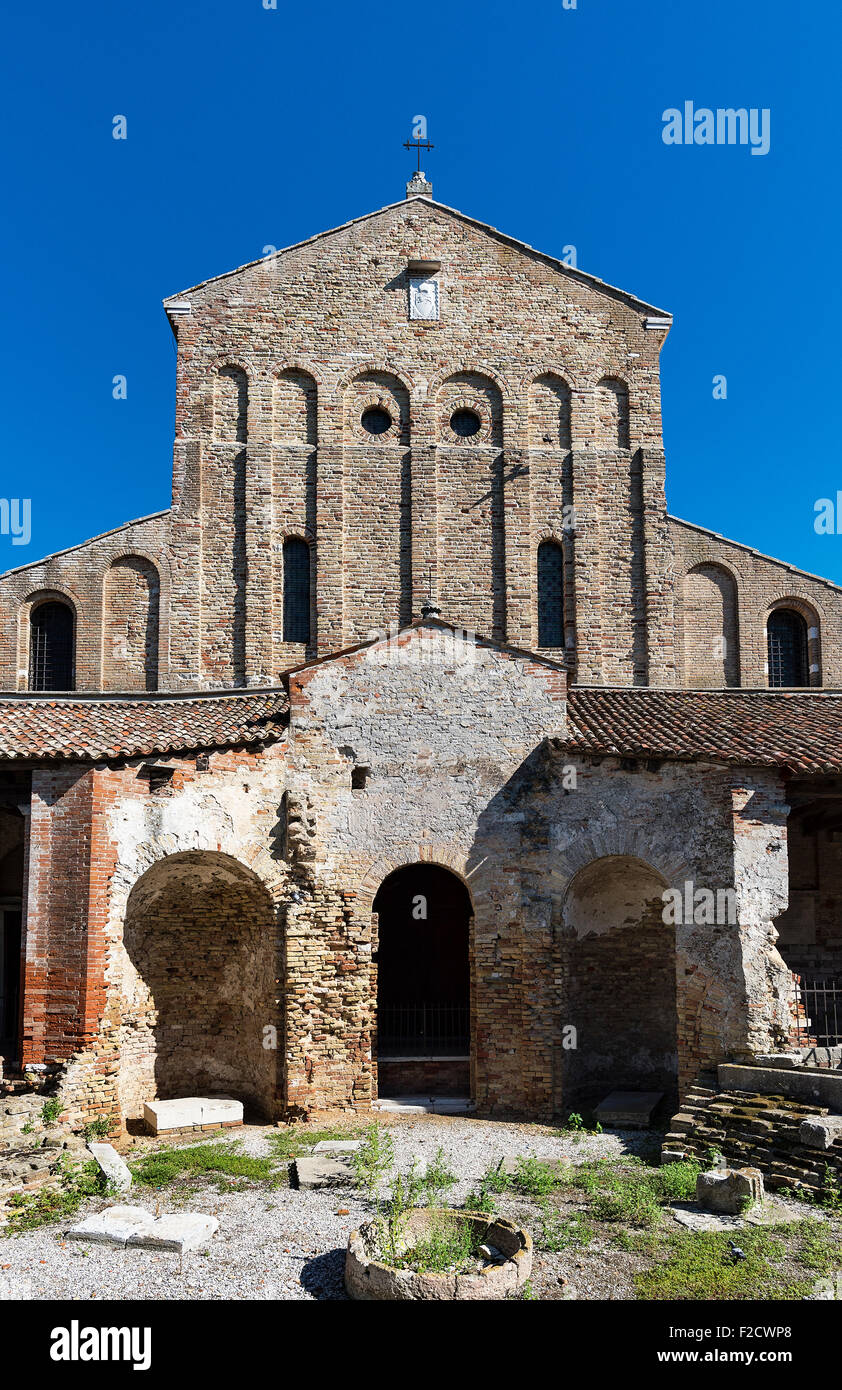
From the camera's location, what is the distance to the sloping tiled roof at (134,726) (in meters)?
14.4

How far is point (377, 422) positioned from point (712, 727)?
989cm

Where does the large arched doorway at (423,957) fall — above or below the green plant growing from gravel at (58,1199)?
above

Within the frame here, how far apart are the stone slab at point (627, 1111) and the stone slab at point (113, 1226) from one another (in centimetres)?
672

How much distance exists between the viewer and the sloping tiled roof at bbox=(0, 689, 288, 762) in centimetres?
1445

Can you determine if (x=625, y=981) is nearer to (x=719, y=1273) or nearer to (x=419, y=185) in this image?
(x=719, y=1273)

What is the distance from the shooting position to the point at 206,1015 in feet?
53.5

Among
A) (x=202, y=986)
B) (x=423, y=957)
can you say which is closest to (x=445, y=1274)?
(x=202, y=986)

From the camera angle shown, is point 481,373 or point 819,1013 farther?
point 481,373

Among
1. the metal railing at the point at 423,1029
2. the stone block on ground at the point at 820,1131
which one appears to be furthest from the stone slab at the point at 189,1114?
the stone block on ground at the point at 820,1131

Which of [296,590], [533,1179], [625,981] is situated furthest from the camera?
[296,590]

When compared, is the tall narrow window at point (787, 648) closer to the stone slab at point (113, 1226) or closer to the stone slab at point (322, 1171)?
the stone slab at point (322, 1171)

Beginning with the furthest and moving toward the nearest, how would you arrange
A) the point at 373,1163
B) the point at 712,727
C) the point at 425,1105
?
the point at 712,727 → the point at 425,1105 → the point at 373,1163

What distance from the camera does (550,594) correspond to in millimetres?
21297

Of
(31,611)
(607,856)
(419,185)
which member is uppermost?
(419,185)
